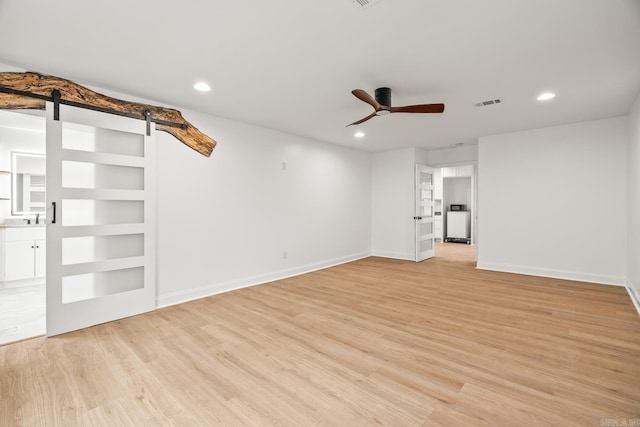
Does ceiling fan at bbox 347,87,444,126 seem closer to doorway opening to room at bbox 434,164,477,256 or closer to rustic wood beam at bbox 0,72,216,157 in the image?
rustic wood beam at bbox 0,72,216,157

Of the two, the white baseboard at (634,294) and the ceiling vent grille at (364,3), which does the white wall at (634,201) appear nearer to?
the white baseboard at (634,294)

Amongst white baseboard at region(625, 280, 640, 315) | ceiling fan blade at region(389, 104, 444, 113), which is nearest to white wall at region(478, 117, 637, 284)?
white baseboard at region(625, 280, 640, 315)

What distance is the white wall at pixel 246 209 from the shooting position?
12.5 ft

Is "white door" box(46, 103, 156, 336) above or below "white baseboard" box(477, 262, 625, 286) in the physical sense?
above

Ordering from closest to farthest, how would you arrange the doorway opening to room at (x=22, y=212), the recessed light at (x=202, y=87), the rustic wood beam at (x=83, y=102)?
the rustic wood beam at (x=83, y=102)
the recessed light at (x=202, y=87)
the doorway opening to room at (x=22, y=212)

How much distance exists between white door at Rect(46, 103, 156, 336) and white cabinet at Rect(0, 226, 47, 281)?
5.23 feet

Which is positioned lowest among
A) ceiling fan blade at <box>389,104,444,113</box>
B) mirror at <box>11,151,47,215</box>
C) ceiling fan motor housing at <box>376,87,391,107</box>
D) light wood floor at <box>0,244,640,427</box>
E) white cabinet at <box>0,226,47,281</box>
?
light wood floor at <box>0,244,640,427</box>

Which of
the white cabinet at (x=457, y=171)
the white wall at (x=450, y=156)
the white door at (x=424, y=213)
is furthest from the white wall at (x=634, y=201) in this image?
the white cabinet at (x=457, y=171)

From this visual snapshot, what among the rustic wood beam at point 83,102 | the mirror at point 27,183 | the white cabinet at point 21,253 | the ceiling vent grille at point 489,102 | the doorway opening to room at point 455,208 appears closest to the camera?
the rustic wood beam at point 83,102

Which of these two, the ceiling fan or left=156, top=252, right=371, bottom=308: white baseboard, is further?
left=156, top=252, right=371, bottom=308: white baseboard

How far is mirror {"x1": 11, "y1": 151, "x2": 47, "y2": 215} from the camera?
4.92 metres

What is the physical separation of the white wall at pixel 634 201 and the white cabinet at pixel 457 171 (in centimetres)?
577

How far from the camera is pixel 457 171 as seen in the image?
1026 centimetres

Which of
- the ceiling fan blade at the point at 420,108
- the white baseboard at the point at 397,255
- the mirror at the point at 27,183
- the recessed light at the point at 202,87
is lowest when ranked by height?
the white baseboard at the point at 397,255
